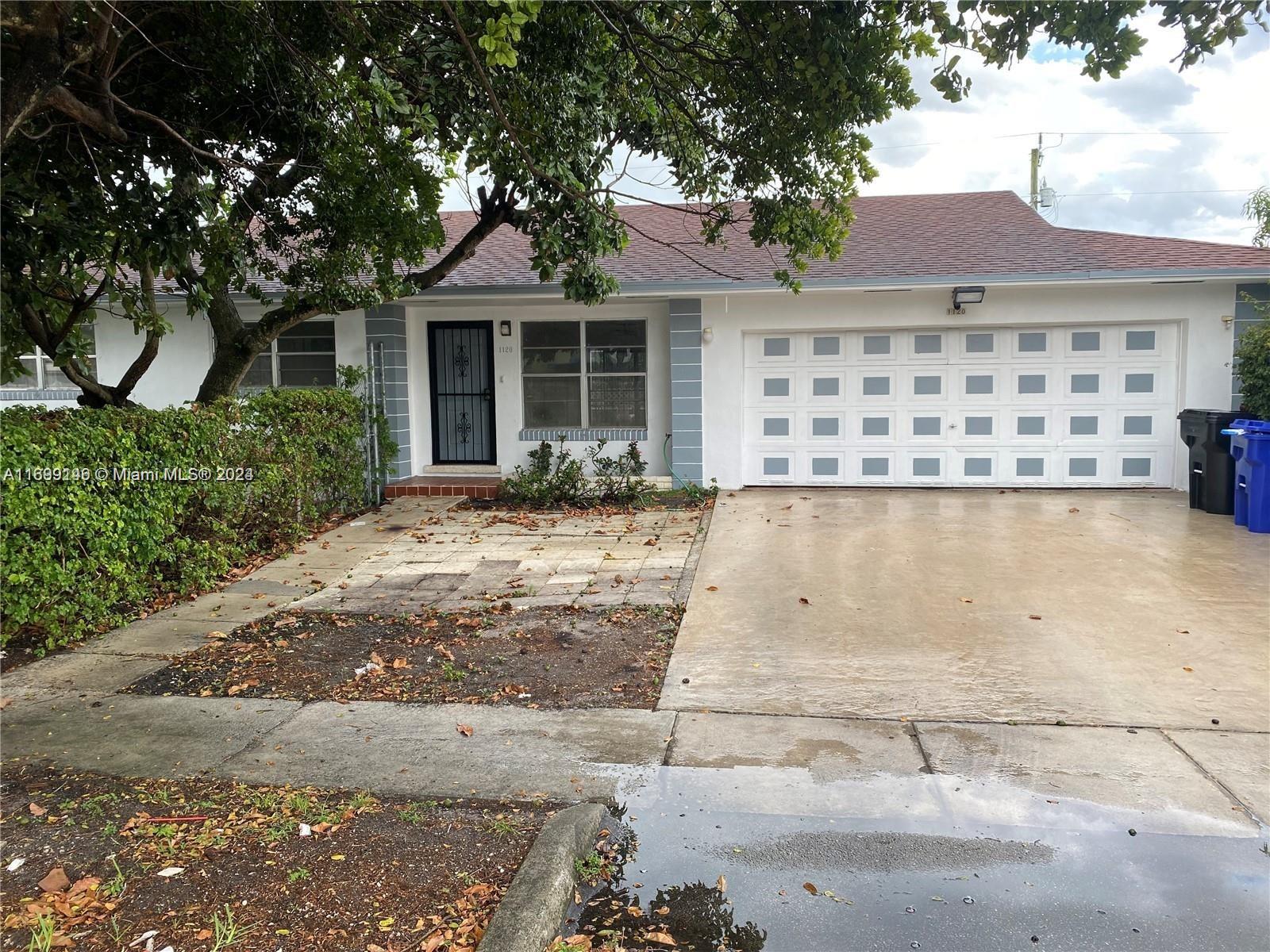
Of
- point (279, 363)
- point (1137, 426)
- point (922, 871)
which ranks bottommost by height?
point (922, 871)

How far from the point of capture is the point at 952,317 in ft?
39.7

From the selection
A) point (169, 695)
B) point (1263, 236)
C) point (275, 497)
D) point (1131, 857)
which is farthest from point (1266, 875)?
point (1263, 236)

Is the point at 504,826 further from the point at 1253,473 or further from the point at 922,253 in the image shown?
the point at 922,253

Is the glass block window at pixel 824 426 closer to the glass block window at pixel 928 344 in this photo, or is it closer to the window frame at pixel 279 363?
the glass block window at pixel 928 344

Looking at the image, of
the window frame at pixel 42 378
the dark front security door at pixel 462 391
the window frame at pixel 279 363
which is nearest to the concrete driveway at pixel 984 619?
the dark front security door at pixel 462 391

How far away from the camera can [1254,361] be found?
10211 millimetres

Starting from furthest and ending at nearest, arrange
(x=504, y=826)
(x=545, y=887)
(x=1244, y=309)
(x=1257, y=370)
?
(x=1244, y=309)
(x=1257, y=370)
(x=504, y=826)
(x=545, y=887)

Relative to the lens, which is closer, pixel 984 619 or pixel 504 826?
pixel 504 826

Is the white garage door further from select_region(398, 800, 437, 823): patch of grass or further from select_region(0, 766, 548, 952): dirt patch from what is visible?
select_region(0, 766, 548, 952): dirt patch

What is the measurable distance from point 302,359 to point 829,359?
309 inches

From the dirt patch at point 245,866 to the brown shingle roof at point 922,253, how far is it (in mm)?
7645

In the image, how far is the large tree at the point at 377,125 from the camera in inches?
226

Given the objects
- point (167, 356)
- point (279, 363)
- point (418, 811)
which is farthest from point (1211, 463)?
point (167, 356)

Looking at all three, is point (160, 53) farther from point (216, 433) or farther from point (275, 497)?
point (275, 497)
